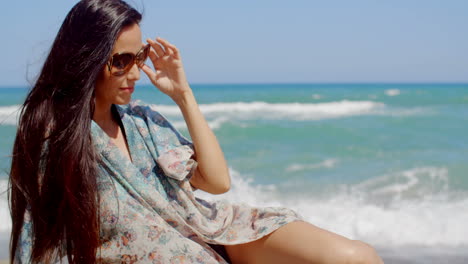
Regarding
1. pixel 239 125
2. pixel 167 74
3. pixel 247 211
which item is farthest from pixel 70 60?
pixel 239 125

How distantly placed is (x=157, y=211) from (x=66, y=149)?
0.43 m

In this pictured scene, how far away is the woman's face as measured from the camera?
2227 millimetres

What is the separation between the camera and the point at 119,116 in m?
2.43

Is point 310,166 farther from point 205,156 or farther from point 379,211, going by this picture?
point 205,156

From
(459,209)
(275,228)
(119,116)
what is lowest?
(459,209)

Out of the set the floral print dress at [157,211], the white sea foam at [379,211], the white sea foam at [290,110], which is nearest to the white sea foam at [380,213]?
the white sea foam at [379,211]

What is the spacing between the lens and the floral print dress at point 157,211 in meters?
2.17

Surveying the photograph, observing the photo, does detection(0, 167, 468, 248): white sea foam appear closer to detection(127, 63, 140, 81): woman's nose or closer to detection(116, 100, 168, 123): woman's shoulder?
detection(116, 100, 168, 123): woman's shoulder

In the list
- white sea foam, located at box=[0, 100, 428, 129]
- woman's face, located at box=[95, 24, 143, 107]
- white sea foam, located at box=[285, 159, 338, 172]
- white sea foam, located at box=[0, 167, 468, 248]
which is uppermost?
woman's face, located at box=[95, 24, 143, 107]

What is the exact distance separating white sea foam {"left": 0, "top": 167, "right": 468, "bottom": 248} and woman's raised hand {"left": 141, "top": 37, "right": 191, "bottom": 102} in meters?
2.85

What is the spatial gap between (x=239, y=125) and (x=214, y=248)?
12.1 metres

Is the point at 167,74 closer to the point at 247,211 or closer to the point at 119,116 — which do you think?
the point at 119,116

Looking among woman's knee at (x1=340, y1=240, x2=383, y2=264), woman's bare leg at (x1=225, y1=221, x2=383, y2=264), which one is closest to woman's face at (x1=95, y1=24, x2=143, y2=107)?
woman's bare leg at (x1=225, y1=221, x2=383, y2=264)

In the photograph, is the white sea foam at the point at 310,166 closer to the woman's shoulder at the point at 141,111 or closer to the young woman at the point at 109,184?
the woman's shoulder at the point at 141,111
